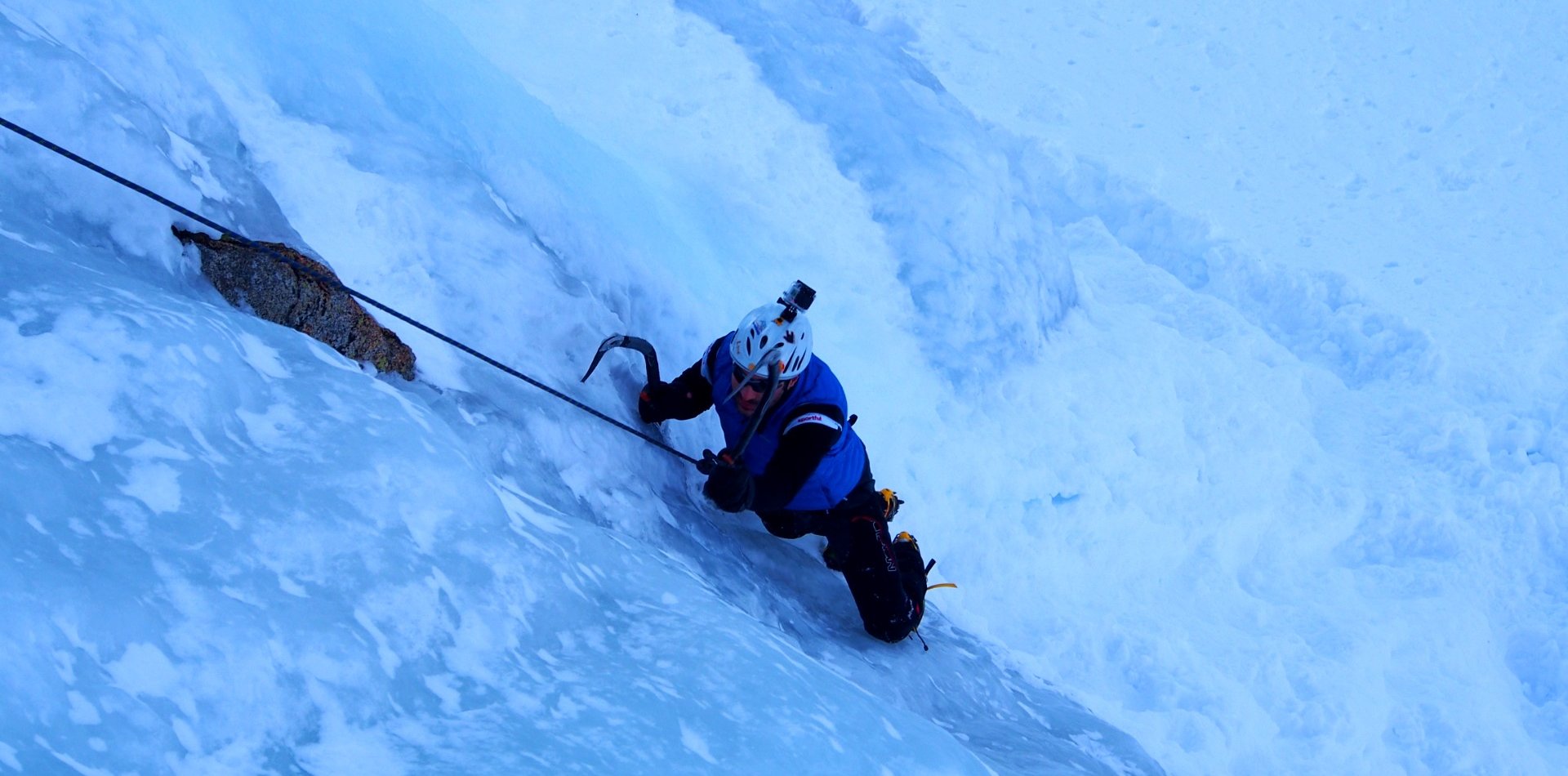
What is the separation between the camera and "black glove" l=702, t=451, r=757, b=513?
12.2 feet

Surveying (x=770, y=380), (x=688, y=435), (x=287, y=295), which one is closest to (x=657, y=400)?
(x=688, y=435)

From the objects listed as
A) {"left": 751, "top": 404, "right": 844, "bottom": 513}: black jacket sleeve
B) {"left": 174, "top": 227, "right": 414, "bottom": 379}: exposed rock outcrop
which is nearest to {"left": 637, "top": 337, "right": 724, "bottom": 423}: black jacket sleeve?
{"left": 751, "top": 404, "right": 844, "bottom": 513}: black jacket sleeve

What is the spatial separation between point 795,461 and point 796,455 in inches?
0.8

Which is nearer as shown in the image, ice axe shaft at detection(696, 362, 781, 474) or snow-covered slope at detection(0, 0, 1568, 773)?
snow-covered slope at detection(0, 0, 1568, 773)

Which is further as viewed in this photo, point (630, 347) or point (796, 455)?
point (630, 347)

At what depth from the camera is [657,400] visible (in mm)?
4086

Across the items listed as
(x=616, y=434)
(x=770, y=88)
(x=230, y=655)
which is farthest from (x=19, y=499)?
(x=770, y=88)

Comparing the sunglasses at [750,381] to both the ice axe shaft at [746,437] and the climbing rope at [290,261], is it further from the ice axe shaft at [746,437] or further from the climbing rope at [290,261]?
the climbing rope at [290,261]

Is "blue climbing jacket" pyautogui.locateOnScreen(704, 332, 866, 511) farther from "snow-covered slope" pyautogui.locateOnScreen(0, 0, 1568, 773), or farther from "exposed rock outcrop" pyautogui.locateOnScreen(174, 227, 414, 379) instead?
"exposed rock outcrop" pyautogui.locateOnScreen(174, 227, 414, 379)

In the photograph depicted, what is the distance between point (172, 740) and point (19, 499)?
1.78 ft

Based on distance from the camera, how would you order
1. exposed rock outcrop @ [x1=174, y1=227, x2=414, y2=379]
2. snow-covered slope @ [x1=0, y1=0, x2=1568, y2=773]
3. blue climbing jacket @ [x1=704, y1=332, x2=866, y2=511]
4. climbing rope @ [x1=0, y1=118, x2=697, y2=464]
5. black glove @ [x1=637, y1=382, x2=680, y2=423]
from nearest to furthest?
snow-covered slope @ [x1=0, y1=0, x2=1568, y2=773], climbing rope @ [x1=0, y1=118, x2=697, y2=464], exposed rock outcrop @ [x1=174, y1=227, x2=414, y2=379], blue climbing jacket @ [x1=704, y1=332, x2=866, y2=511], black glove @ [x1=637, y1=382, x2=680, y2=423]

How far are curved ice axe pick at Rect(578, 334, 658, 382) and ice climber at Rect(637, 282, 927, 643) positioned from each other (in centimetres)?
7

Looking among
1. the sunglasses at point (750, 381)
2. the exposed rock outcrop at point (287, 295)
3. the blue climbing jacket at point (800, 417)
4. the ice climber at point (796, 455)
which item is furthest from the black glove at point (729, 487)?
the exposed rock outcrop at point (287, 295)

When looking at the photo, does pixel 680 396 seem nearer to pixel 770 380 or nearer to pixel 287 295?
pixel 770 380
